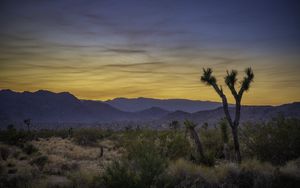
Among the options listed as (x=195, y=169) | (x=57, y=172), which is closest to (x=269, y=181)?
(x=195, y=169)

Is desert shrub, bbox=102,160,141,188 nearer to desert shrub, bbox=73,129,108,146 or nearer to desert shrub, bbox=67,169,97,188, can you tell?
desert shrub, bbox=67,169,97,188

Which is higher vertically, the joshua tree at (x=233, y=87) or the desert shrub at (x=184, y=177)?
the joshua tree at (x=233, y=87)

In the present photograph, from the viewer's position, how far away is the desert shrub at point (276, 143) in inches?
691

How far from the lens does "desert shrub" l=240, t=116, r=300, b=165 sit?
57.6 feet

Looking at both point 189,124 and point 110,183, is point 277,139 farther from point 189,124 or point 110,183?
point 110,183

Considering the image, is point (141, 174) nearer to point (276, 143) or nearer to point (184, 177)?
point (184, 177)

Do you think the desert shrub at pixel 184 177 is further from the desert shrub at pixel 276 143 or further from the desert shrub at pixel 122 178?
the desert shrub at pixel 276 143

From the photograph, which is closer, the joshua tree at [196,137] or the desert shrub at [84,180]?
the desert shrub at [84,180]

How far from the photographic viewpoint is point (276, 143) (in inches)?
701

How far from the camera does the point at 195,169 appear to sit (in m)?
13.4

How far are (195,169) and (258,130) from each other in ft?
23.7

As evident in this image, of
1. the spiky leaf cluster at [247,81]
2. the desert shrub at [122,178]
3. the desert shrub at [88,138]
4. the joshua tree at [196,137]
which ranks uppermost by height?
the spiky leaf cluster at [247,81]

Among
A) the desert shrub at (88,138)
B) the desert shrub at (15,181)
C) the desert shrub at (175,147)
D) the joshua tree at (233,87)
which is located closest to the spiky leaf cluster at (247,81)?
the joshua tree at (233,87)

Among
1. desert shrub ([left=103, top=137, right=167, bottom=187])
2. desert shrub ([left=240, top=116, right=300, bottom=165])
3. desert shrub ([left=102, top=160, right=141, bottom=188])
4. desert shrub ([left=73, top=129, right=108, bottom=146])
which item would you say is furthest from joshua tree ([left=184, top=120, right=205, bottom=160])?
desert shrub ([left=73, top=129, right=108, bottom=146])
